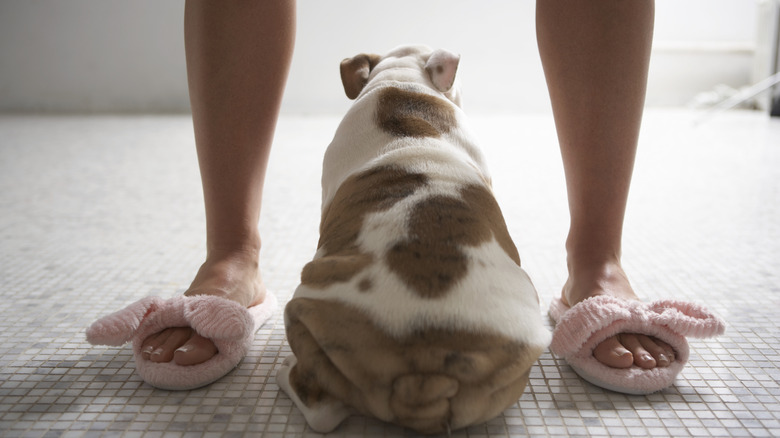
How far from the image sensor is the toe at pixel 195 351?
881mm

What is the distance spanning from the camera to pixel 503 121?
372 cm

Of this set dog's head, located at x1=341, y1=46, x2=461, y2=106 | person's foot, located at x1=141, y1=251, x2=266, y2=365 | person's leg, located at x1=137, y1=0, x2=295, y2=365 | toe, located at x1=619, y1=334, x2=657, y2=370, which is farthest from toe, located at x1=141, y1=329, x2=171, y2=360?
toe, located at x1=619, y1=334, x2=657, y2=370

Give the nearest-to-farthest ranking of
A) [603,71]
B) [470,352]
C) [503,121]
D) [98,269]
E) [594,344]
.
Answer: [470,352]
[594,344]
[603,71]
[98,269]
[503,121]

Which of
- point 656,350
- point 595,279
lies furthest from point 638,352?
point 595,279

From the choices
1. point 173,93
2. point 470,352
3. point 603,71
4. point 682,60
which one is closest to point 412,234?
point 470,352

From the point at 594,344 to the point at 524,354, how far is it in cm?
21

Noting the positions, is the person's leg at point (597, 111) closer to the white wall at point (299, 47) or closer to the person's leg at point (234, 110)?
the person's leg at point (234, 110)

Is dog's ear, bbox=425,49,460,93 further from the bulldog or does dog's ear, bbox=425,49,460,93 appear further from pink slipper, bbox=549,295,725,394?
pink slipper, bbox=549,295,725,394

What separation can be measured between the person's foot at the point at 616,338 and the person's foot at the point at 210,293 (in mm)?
500

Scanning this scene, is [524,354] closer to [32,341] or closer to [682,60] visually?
[32,341]

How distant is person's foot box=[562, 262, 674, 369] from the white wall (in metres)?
3.23

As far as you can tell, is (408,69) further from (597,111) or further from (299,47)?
(299,47)

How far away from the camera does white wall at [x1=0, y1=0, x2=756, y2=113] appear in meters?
4.04

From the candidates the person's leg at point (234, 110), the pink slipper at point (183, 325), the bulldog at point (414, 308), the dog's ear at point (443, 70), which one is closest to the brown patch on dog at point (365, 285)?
the bulldog at point (414, 308)
